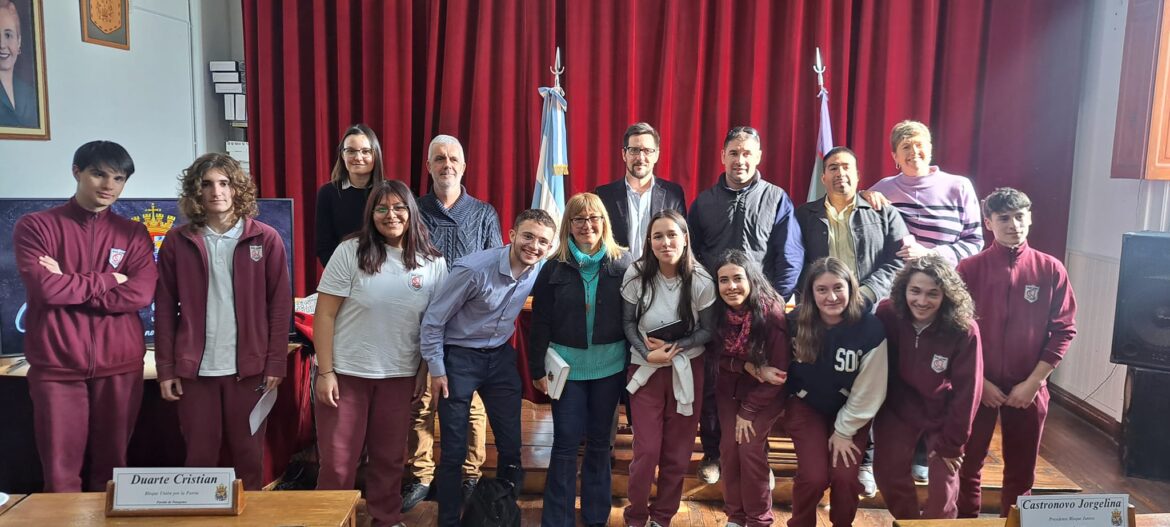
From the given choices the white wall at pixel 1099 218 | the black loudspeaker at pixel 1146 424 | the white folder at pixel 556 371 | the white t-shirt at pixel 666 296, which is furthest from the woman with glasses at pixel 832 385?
the white wall at pixel 1099 218

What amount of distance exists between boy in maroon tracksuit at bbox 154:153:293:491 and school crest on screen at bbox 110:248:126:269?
0.14m

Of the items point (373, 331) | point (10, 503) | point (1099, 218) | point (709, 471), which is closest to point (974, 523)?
point (709, 471)

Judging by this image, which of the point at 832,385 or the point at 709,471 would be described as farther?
the point at 709,471

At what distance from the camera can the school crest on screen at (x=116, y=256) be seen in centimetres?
250

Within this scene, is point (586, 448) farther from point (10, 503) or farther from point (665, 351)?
point (10, 503)

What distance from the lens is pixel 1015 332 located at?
258 cm

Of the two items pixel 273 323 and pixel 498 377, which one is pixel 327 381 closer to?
pixel 273 323

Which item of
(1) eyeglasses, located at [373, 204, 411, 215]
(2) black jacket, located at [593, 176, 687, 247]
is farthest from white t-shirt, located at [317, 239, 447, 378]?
(2) black jacket, located at [593, 176, 687, 247]

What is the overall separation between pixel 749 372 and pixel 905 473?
0.60 metres

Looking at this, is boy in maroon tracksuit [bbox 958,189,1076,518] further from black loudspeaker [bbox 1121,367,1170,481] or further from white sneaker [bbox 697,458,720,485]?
black loudspeaker [bbox 1121,367,1170,481]

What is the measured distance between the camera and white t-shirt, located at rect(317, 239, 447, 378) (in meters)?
2.51

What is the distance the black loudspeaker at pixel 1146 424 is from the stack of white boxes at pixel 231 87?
481cm

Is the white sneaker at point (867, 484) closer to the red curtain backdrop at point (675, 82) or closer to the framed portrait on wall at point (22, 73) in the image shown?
the red curtain backdrop at point (675, 82)

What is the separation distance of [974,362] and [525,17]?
3.00 meters
